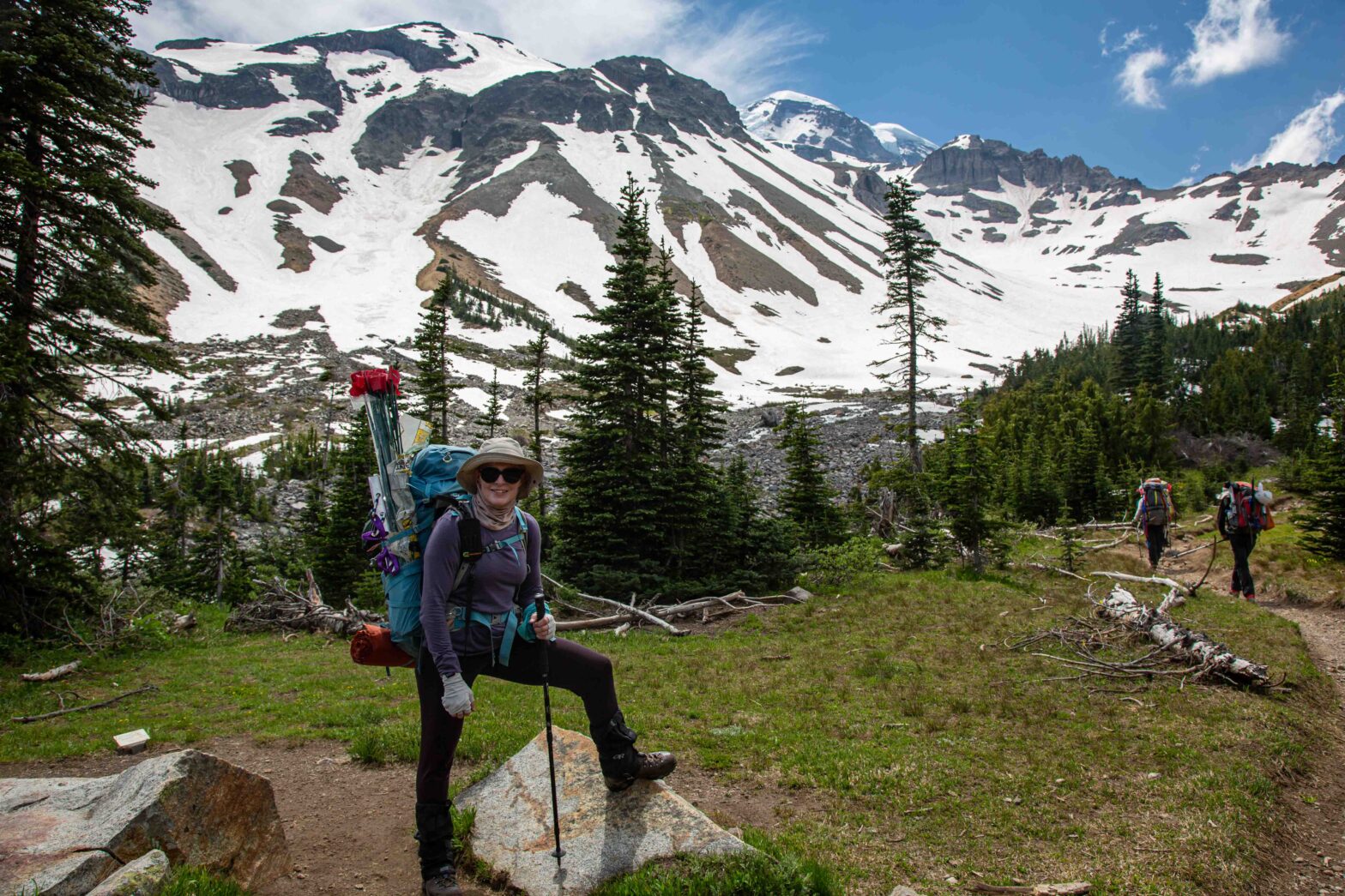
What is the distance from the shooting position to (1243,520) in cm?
1345

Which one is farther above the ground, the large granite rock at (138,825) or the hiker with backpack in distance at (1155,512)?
the hiker with backpack in distance at (1155,512)

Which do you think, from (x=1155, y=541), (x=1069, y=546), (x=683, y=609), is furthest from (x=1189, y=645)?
(x=683, y=609)

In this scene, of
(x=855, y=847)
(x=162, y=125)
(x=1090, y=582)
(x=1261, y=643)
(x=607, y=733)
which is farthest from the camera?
(x=162, y=125)

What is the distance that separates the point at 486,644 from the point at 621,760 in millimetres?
1399

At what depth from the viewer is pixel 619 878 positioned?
4.24 metres

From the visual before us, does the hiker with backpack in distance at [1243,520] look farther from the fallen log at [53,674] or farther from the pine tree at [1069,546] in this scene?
the fallen log at [53,674]

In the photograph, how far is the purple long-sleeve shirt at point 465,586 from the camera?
163 inches

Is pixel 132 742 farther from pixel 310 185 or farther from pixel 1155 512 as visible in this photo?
pixel 310 185

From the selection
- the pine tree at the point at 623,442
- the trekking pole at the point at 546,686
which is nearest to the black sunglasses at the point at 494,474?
the trekking pole at the point at 546,686

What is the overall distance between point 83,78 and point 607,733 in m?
15.0

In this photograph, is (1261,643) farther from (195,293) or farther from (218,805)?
(195,293)

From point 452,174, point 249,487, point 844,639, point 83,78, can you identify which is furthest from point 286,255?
point 844,639

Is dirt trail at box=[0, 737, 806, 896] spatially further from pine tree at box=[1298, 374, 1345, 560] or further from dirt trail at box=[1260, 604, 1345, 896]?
pine tree at box=[1298, 374, 1345, 560]

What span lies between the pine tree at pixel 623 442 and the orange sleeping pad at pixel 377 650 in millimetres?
12727
